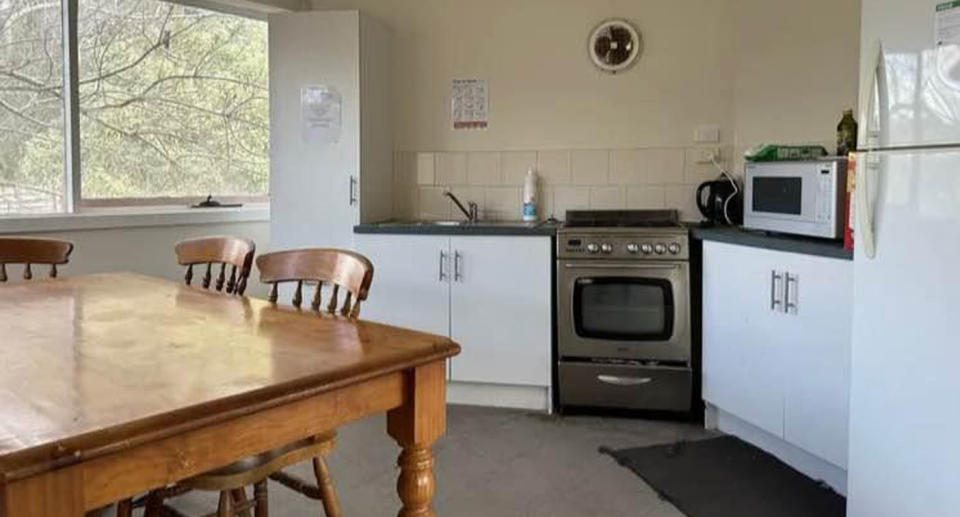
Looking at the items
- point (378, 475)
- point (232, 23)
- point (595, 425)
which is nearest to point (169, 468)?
point (378, 475)

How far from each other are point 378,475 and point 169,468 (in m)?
1.78

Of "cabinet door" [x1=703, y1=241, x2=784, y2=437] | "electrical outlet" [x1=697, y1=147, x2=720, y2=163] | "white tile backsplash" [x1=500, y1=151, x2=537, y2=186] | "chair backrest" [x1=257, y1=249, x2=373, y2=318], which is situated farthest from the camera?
"white tile backsplash" [x1=500, y1=151, x2=537, y2=186]

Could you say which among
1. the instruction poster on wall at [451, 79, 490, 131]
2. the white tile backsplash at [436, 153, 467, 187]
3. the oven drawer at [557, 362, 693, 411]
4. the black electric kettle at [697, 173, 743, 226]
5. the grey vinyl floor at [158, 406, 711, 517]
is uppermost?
the instruction poster on wall at [451, 79, 490, 131]

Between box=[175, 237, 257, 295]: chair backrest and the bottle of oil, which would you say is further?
the bottle of oil

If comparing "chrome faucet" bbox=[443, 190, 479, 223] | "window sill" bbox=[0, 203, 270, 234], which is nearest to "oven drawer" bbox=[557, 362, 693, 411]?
"chrome faucet" bbox=[443, 190, 479, 223]

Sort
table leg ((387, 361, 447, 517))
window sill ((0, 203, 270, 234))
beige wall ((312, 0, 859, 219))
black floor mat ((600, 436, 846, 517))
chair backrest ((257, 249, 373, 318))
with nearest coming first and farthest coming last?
table leg ((387, 361, 447, 517)) < chair backrest ((257, 249, 373, 318)) < black floor mat ((600, 436, 846, 517)) < window sill ((0, 203, 270, 234)) < beige wall ((312, 0, 859, 219))

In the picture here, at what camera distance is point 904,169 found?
77.4 inches

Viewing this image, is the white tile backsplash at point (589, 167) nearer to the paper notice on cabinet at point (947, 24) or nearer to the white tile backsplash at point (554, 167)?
the white tile backsplash at point (554, 167)

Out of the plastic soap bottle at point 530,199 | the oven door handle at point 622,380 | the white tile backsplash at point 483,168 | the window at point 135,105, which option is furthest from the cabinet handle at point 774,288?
the window at point 135,105

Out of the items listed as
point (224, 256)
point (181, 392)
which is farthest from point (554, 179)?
point (181, 392)

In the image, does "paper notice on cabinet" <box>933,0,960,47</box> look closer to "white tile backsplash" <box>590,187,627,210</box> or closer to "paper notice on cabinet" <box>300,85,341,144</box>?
"white tile backsplash" <box>590,187,627,210</box>

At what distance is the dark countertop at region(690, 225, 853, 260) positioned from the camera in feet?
8.60

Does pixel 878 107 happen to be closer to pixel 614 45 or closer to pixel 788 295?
pixel 788 295

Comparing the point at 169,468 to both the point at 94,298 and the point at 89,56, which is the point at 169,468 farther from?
the point at 89,56
